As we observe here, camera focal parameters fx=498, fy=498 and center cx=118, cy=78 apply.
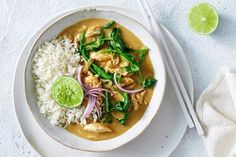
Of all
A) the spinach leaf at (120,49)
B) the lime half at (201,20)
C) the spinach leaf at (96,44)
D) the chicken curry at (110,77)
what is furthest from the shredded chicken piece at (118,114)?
the lime half at (201,20)

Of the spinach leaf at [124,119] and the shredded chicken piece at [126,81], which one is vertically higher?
the shredded chicken piece at [126,81]

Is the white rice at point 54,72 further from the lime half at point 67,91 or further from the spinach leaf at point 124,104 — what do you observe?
the spinach leaf at point 124,104

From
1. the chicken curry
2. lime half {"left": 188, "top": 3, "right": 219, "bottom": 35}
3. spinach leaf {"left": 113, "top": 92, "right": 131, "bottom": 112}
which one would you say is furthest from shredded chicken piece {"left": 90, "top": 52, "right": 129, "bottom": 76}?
lime half {"left": 188, "top": 3, "right": 219, "bottom": 35}

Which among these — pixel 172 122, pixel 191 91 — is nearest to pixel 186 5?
pixel 191 91

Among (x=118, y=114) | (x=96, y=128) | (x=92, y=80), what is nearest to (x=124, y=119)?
(x=118, y=114)

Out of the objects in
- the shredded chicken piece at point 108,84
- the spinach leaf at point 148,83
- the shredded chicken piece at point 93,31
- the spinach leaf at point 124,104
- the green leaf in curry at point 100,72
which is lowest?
the spinach leaf at point 124,104

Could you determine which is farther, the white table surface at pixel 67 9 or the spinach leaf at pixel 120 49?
the white table surface at pixel 67 9

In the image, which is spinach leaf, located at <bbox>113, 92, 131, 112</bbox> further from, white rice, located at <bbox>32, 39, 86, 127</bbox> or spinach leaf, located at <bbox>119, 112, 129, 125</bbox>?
white rice, located at <bbox>32, 39, 86, 127</bbox>

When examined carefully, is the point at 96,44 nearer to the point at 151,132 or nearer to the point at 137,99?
the point at 137,99
